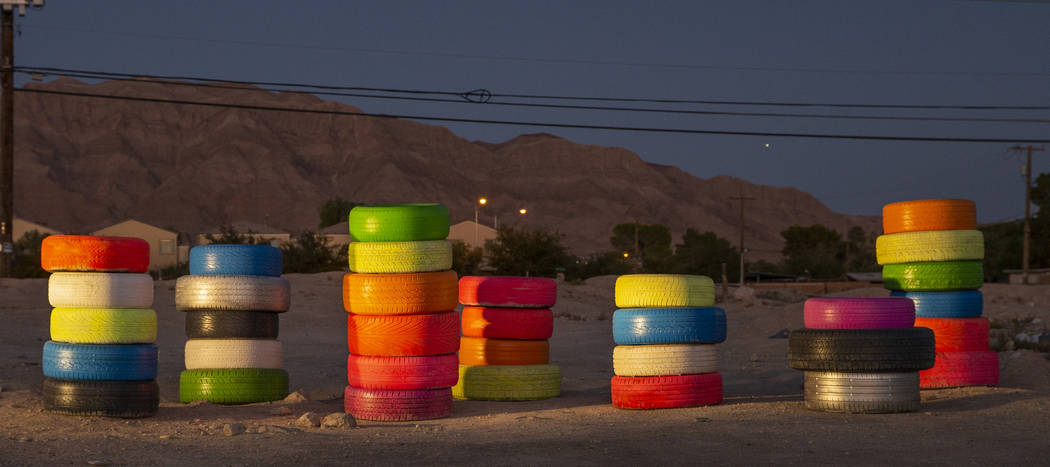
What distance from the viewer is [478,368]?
14531 millimetres

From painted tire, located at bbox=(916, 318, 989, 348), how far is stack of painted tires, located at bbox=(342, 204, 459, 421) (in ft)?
22.2

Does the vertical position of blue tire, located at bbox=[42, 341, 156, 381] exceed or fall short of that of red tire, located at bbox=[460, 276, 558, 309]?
it falls short

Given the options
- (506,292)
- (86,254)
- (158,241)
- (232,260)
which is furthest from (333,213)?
(86,254)

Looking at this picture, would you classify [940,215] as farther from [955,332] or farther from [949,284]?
[955,332]

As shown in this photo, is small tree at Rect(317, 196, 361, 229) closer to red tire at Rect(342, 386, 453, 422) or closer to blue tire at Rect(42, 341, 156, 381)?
blue tire at Rect(42, 341, 156, 381)

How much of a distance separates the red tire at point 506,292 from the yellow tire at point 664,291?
2295 millimetres

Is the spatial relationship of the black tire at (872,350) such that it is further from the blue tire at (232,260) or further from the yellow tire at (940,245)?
the blue tire at (232,260)

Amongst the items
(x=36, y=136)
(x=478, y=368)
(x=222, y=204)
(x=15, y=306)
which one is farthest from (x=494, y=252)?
(x=36, y=136)

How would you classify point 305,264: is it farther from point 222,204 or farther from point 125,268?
point 222,204

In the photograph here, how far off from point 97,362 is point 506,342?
5.47 metres

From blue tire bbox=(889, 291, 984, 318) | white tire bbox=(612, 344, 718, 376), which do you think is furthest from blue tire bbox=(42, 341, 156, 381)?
blue tire bbox=(889, 291, 984, 318)

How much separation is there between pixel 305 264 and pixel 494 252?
12.1 metres

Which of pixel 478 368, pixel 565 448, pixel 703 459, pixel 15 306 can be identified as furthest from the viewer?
pixel 15 306

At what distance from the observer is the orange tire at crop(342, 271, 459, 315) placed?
39.8 feet
